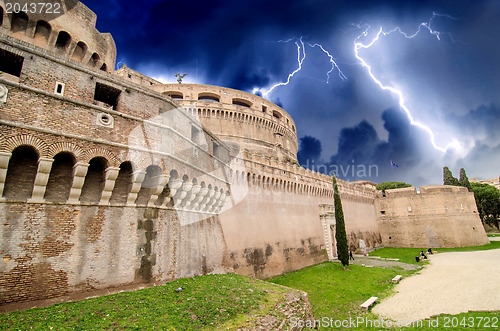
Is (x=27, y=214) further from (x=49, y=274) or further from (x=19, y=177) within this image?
(x=49, y=274)

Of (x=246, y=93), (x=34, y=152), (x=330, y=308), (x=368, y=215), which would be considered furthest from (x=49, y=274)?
(x=368, y=215)

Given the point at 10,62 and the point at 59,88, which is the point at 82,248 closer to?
the point at 59,88

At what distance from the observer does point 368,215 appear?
39031mm

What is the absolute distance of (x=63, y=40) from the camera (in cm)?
1189

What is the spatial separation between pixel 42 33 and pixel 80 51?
5.19 ft

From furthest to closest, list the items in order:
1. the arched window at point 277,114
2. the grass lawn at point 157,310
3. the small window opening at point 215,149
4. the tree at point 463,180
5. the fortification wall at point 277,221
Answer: the tree at point 463,180, the arched window at point 277,114, the fortification wall at point 277,221, the small window opening at point 215,149, the grass lawn at point 157,310

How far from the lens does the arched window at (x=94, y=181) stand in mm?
8398

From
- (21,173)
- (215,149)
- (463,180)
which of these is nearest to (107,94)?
(21,173)

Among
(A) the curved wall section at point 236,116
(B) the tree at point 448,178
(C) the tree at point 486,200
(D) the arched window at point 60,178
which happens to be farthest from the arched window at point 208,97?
(C) the tree at point 486,200

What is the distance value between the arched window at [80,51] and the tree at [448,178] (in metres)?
59.1

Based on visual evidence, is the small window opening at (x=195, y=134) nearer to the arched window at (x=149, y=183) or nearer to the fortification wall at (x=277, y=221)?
the arched window at (x=149, y=183)

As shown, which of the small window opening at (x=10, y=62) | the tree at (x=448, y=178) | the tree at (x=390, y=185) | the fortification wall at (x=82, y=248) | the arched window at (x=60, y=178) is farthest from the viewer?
the tree at (x=390, y=185)

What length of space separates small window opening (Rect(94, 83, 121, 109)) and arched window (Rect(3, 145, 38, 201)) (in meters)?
3.37

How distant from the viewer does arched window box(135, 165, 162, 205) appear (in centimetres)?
980
